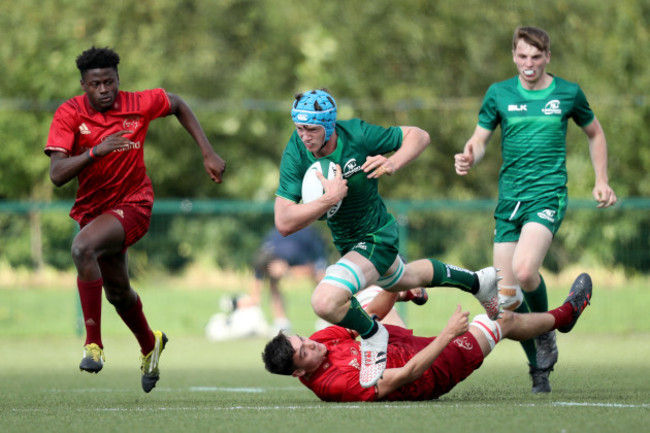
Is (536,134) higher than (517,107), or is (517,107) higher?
(517,107)

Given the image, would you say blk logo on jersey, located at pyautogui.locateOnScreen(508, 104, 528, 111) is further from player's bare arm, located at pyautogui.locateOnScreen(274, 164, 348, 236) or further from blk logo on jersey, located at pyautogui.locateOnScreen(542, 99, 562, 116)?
player's bare arm, located at pyautogui.locateOnScreen(274, 164, 348, 236)

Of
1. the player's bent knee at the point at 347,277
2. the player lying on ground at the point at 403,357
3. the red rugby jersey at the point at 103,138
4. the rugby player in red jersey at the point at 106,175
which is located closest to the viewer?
the player lying on ground at the point at 403,357

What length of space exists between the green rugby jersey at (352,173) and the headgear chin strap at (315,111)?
0.21 metres

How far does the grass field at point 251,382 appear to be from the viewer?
6.14 meters

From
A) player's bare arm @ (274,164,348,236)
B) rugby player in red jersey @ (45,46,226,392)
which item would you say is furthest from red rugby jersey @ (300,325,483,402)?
rugby player in red jersey @ (45,46,226,392)

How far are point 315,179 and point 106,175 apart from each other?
5.91ft

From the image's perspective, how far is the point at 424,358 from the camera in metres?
6.96

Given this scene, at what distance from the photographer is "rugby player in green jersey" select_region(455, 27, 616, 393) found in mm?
8078

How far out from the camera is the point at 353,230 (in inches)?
297

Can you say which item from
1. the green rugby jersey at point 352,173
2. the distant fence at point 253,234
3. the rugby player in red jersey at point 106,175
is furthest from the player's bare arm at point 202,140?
the distant fence at point 253,234

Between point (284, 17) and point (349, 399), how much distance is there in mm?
27046

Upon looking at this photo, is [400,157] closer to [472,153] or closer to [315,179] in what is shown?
[315,179]

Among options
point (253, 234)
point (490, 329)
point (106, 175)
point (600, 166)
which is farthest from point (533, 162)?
point (253, 234)

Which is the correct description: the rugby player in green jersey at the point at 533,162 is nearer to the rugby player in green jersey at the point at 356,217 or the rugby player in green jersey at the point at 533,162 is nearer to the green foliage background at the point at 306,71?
the rugby player in green jersey at the point at 356,217
